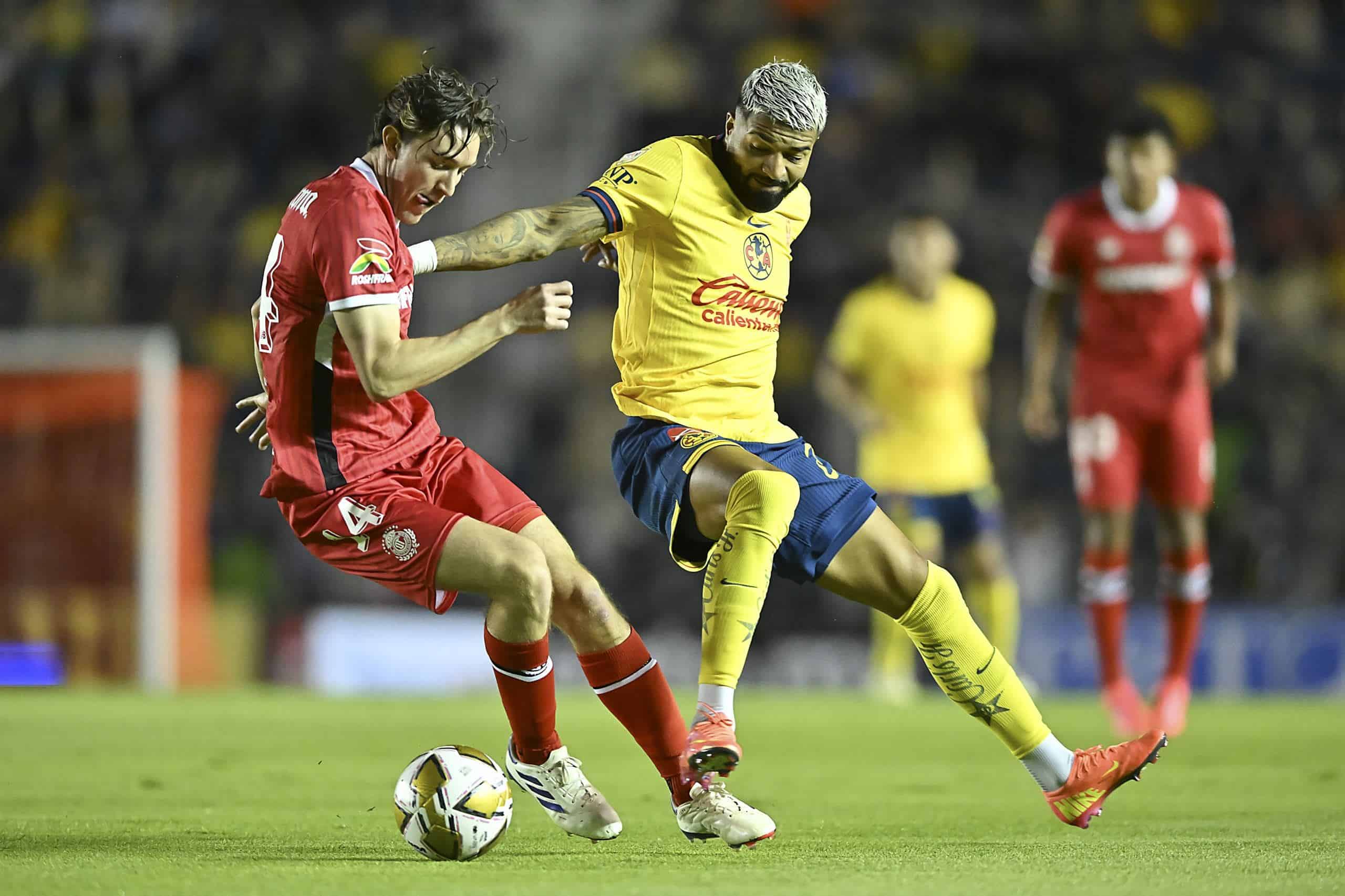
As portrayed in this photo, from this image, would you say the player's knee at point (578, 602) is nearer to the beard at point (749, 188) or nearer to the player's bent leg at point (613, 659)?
the player's bent leg at point (613, 659)

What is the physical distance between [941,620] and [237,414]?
11.0m

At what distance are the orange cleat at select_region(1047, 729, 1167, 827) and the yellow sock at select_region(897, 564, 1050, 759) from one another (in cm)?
12

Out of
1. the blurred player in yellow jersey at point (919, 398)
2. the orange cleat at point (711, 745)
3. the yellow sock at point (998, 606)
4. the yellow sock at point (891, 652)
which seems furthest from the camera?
the yellow sock at point (891, 652)

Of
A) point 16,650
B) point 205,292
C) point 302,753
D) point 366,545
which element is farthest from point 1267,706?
point 205,292

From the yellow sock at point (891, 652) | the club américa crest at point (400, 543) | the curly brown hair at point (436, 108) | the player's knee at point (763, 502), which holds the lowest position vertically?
the yellow sock at point (891, 652)

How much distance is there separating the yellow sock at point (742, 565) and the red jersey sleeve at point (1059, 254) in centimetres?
375

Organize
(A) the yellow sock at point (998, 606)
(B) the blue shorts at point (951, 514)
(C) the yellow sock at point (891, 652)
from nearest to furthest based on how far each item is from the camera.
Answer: (A) the yellow sock at point (998, 606) → (B) the blue shorts at point (951, 514) → (C) the yellow sock at point (891, 652)

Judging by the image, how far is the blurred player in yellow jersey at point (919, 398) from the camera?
10.0m

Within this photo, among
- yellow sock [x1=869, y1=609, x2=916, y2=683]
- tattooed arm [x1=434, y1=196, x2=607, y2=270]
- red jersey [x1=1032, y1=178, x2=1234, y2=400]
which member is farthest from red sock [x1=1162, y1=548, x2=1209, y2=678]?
tattooed arm [x1=434, y1=196, x2=607, y2=270]

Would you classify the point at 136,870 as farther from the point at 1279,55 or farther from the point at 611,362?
the point at 1279,55

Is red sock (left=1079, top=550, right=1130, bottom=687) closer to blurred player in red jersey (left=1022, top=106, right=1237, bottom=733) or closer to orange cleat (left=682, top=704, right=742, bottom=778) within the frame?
blurred player in red jersey (left=1022, top=106, right=1237, bottom=733)

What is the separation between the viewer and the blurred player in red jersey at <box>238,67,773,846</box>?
3979mm

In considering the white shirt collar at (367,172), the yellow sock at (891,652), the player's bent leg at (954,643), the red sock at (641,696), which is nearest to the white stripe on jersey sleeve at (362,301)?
the white shirt collar at (367,172)

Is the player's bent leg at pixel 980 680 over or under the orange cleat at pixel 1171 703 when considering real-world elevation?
over
